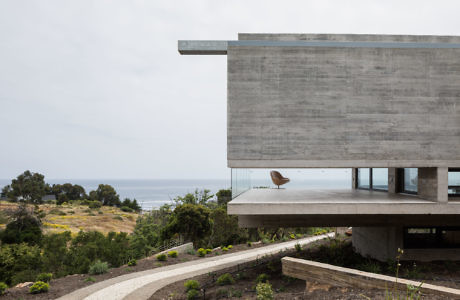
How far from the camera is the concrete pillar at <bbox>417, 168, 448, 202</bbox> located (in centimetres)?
1101

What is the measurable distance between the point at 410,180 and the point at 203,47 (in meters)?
10.5

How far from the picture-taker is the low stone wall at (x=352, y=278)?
6.85 m

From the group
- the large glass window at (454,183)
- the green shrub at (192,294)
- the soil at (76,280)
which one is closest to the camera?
the green shrub at (192,294)

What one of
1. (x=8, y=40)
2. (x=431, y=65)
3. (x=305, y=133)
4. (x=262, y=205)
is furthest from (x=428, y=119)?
(x=8, y=40)

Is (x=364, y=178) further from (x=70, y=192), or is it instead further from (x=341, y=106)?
(x=70, y=192)

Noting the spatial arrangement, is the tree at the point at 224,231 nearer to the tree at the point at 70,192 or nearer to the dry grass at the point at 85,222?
the dry grass at the point at 85,222

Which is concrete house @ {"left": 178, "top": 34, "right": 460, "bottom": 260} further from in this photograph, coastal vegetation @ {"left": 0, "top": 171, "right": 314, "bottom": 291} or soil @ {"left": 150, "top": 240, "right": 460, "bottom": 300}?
coastal vegetation @ {"left": 0, "top": 171, "right": 314, "bottom": 291}

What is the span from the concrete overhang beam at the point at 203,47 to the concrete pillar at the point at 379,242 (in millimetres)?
9773

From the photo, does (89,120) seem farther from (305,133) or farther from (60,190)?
(305,133)

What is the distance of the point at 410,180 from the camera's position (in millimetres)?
13883

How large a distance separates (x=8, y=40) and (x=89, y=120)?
151288 mm

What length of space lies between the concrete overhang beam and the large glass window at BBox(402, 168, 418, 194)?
936 cm

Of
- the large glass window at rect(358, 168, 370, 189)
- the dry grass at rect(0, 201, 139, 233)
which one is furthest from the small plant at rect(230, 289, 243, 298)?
the dry grass at rect(0, 201, 139, 233)

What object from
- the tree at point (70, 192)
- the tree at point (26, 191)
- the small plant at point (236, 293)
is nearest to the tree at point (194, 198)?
the small plant at point (236, 293)
